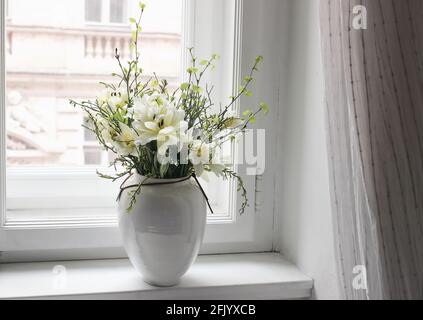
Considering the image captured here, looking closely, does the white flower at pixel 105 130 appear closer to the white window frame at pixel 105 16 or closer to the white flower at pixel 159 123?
the white flower at pixel 159 123

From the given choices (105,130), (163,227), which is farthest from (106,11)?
(163,227)

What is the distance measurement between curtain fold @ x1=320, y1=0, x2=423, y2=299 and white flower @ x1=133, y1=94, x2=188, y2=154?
332 mm

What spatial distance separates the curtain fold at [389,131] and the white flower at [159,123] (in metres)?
0.33

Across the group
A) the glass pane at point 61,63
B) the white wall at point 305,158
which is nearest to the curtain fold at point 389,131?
the white wall at point 305,158

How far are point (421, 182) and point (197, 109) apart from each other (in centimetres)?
49

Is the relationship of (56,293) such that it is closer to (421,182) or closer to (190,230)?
(190,230)

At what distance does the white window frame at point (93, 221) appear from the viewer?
1.36 m

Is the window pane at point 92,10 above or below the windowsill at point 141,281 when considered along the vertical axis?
above

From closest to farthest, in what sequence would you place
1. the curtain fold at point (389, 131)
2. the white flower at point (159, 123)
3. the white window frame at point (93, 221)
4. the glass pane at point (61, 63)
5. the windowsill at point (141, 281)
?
1. the curtain fold at point (389, 131)
2. the white flower at point (159, 123)
3. the windowsill at point (141, 281)
4. the white window frame at point (93, 221)
5. the glass pane at point (61, 63)

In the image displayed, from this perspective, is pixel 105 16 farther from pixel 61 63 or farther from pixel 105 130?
pixel 105 130

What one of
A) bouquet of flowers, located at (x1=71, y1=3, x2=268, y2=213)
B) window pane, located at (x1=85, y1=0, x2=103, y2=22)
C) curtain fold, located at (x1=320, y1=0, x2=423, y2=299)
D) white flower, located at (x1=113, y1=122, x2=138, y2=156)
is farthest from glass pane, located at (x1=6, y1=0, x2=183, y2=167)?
curtain fold, located at (x1=320, y1=0, x2=423, y2=299)

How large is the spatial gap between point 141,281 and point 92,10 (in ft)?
2.17

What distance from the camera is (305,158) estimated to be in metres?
1.36

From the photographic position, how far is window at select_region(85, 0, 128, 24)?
147 centimetres
